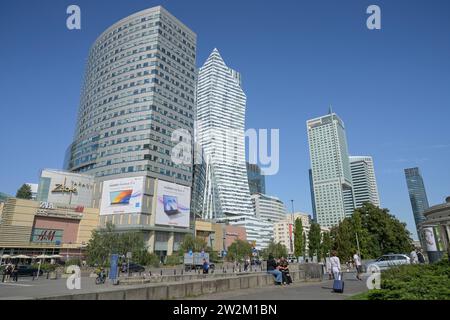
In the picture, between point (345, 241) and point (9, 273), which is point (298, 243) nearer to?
point (345, 241)

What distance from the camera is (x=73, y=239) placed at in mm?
70250

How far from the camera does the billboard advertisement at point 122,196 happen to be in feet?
245

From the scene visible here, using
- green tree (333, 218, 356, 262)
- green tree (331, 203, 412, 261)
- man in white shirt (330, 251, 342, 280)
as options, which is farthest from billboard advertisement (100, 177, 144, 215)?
man in white shirt (330, 251, 342, 280)

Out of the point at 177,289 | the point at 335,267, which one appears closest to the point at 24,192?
the point at 177,289

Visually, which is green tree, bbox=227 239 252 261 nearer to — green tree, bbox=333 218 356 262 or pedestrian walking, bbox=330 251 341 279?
green tree, bbox=333 218 356 262

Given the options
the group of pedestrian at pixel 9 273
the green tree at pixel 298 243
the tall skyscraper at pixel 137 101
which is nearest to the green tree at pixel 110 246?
the group of pedestrian at pixel 9 273

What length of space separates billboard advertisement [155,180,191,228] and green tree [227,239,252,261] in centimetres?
2242

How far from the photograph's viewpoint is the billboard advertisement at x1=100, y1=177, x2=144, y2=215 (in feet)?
245

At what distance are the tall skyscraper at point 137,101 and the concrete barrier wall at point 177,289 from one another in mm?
68412

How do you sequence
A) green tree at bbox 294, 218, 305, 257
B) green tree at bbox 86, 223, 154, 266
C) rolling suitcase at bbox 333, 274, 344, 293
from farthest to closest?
green tree at bbox 294, 218, 305, 257 < green tree at bbox 86, 223, 154, 266 < rolling suitcase at bbox 333, 274, 344, 293

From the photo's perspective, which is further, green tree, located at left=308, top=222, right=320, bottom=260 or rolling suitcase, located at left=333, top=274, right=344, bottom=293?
green tree, located at left=308, top=222, right=320, bottom=260
